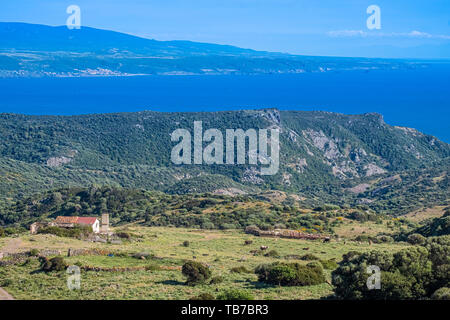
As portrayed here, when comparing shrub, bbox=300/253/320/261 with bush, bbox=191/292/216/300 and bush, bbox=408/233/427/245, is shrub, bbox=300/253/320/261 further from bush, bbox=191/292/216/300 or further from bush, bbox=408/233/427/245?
bush, bbox=191/292/216/300

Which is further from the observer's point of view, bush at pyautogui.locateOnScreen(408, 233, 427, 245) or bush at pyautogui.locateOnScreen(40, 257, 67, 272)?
bush at pyautogui.locateOnScreen(408, 233, 427, 245)

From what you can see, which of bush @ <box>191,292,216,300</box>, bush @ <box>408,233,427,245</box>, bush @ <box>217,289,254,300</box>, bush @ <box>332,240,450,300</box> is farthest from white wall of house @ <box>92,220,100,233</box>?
bush @ <box>408,233,427,245</box>

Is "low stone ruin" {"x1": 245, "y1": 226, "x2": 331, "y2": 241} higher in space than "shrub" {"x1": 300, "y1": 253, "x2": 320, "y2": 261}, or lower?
lower

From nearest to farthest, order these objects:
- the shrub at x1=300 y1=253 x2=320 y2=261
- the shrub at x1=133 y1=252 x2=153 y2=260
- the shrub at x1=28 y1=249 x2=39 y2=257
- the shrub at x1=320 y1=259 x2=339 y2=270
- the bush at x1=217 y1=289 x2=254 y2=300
→ the bush at x1=217 y1=289 x2=254 y2=300
the shrub at x1=28 y1=249 x2=39 y2=257
the shrub at x1=320 y1=259 x2=339 y2=270
the shrub at x1=133 y1=252 x2=153 y2=260
the shrub at x1=300 y1=253 x2=320 y2=261

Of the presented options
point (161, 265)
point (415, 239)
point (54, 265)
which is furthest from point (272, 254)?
point (54, 265)

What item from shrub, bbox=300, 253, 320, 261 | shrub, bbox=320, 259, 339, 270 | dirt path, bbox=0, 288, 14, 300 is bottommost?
shrub, bbox=300, 253, 320, 261

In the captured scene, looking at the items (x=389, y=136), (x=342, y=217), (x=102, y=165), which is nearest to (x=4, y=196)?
(x=102, y=165)

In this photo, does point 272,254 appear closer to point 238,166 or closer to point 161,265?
point 161,265
